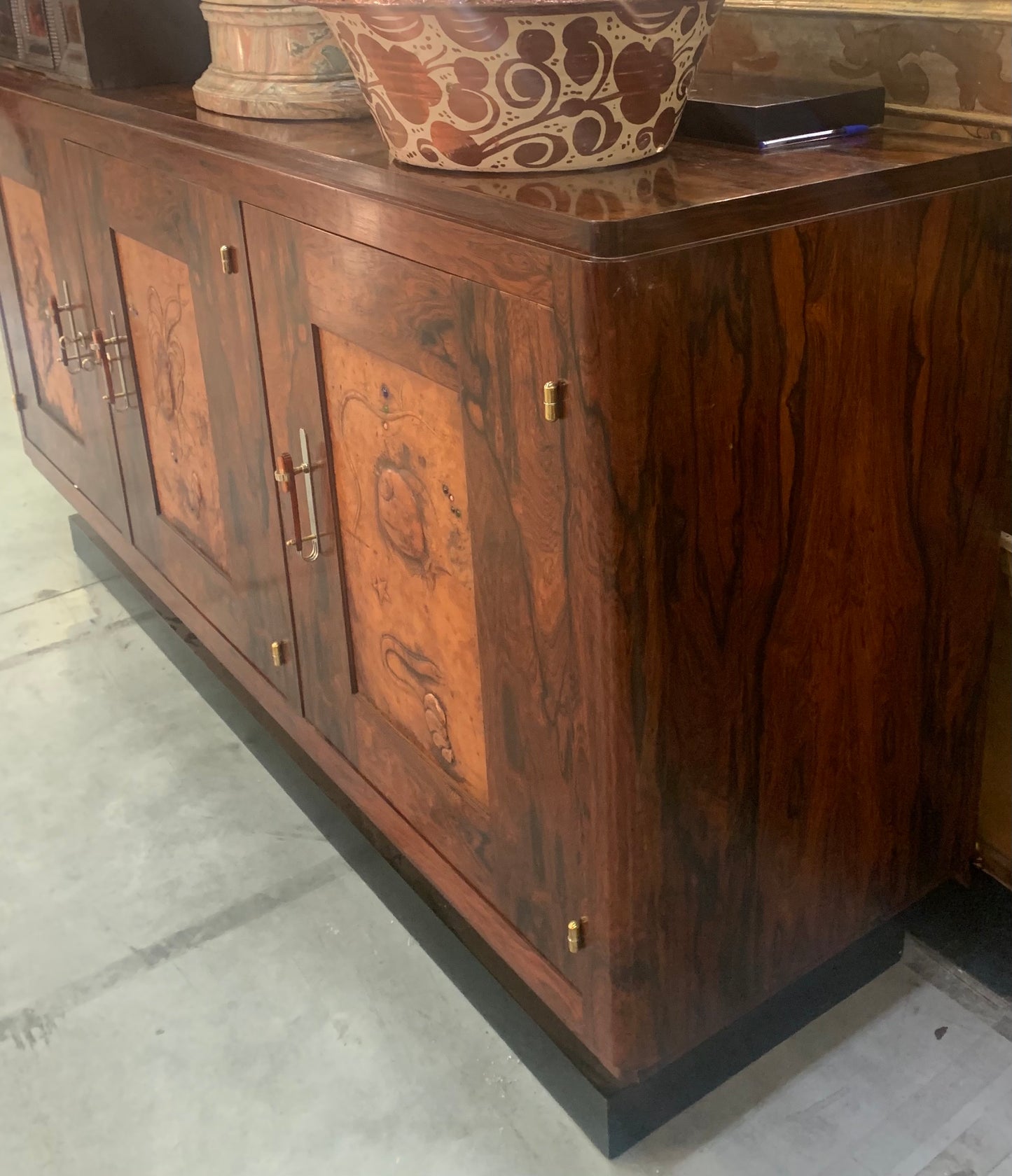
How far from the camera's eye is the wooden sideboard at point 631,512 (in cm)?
90

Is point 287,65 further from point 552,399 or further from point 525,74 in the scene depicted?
point 552,399

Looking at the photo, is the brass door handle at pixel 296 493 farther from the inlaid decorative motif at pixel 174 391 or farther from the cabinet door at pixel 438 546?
the inlaid decorative motif at pixel 174 391

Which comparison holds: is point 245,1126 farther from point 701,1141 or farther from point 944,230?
point 944,230

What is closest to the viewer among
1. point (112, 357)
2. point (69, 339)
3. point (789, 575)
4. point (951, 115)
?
point (789, 575)

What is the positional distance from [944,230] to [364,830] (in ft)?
3.39

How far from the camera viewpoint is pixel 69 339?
1999 millimetres

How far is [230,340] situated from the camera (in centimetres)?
144

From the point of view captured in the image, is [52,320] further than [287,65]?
Yes

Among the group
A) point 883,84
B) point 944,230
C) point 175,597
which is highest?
point 883,84

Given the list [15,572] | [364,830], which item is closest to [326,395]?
[364,830]

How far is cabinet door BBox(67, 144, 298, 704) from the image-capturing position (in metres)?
1.43

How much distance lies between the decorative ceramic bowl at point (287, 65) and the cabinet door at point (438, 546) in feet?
0.58

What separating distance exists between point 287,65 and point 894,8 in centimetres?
67

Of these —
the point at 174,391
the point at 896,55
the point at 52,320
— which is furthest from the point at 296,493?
the point at 52,320
